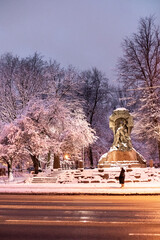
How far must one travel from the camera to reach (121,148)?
3114 cm

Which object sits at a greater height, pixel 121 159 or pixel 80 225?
pixel 121 159

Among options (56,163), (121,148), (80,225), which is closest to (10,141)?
(56,163)

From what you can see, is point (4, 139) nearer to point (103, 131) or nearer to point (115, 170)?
point (115, 170)

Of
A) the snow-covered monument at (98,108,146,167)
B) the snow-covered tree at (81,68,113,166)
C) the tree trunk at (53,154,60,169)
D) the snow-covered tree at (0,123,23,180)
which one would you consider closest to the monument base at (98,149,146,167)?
the snow-covered monument at (98,108,146,167)

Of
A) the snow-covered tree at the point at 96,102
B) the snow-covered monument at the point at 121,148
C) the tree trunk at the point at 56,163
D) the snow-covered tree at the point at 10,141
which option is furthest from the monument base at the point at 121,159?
the snow-covered tree at the point at 96,102

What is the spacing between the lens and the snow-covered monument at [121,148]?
3080 cm

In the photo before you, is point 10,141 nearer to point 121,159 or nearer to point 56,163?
point 56,163

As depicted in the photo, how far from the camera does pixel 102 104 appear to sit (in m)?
54.3

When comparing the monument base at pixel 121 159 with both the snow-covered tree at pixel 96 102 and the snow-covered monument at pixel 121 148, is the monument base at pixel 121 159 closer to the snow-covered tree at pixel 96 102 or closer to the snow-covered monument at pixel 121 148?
the snow-covered monument at pixel 121 148

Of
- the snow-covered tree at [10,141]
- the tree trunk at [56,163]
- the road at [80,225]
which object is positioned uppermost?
the snow-covered tree at [10,141]

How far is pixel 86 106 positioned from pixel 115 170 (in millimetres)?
21922

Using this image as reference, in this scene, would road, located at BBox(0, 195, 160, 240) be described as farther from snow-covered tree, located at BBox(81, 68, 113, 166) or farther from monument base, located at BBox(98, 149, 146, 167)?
snow-covered tree, located at BBox(81, 68, 113, 166)

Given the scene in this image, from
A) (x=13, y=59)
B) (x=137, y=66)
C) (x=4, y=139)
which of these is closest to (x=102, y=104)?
(x=137, y=66)

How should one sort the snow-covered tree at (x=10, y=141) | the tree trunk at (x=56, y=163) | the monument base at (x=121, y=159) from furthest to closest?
the tree trunk at (x=56, y=163) < the snow-covered tree at (x=10, y=141) < the monument base at (x=121, y=159)
